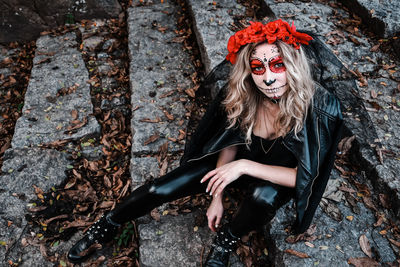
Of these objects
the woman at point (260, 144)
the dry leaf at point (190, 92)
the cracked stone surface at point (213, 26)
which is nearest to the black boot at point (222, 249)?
the woman at point (260, 144)

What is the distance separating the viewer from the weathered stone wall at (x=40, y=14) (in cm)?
521

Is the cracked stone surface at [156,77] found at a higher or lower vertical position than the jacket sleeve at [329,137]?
lower

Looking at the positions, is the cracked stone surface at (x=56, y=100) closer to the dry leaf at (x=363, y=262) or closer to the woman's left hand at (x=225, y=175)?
the woman's left hand at (x=225, y=175)

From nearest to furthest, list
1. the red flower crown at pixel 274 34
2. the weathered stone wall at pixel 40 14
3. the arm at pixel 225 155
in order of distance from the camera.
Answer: the red flower crown at pixel 274 34 → the arm at pixel 225 155 → the weathered stone wall at pixel 40 14

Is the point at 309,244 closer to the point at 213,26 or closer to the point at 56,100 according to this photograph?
the point at 213,26

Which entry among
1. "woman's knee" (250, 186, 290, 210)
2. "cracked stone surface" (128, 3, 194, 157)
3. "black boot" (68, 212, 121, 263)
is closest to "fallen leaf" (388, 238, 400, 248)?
"woman's knee" (250, 186, 290, 210)

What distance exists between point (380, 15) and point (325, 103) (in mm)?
2779

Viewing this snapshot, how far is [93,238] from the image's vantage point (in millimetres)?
2832

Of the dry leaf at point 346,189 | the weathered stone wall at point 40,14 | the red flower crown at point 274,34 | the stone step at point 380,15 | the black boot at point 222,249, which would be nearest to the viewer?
the red flower crown at point 274,34

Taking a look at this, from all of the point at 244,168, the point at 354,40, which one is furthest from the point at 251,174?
the point at 354,40

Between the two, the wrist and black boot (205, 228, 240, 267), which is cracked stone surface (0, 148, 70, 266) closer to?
black boot (205, 228, 240, 267)

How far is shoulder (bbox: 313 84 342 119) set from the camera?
229cm

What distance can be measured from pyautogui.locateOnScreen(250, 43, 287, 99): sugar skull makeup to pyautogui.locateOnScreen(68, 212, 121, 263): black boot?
1665 millimetres

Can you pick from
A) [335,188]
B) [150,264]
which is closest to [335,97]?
[335,188]
